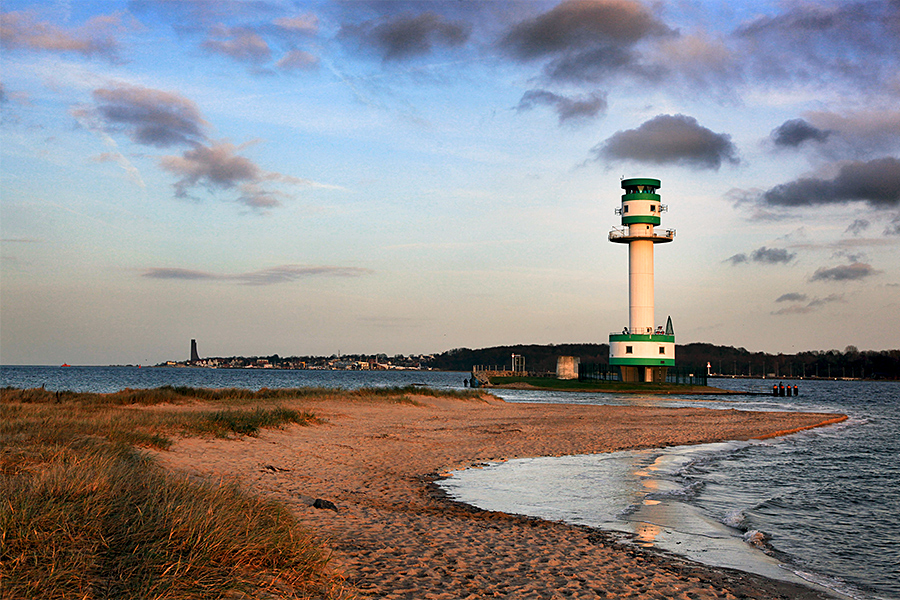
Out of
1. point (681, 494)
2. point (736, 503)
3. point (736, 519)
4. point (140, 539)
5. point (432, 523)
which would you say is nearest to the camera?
point (140, 539)

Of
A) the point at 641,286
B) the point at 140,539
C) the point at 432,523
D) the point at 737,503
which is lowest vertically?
the point at 737,503

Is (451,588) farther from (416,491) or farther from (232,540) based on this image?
(416,491)

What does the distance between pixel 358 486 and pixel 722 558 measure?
7301 millimetres

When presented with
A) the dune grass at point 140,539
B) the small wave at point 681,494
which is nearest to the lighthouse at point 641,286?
the small wave at point 681,494

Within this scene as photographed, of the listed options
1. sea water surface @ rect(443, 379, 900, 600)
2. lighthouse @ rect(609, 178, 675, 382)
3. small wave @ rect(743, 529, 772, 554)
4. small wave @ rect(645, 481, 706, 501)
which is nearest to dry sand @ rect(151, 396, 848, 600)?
sea water surface @ rect(443, 379, 900, 600)

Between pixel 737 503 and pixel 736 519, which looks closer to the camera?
pixel 736 519

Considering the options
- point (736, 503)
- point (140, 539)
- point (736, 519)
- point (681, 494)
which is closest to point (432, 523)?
point (140, 539)

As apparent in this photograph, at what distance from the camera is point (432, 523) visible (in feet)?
35.0

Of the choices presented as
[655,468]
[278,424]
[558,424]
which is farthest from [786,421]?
[278,424]

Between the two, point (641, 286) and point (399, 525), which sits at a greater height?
point (641, 286)

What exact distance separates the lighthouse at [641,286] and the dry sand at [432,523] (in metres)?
43.3

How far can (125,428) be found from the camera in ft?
51.8

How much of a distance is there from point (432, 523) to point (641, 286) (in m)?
64.2

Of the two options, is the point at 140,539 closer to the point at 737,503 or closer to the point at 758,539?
the point at 758,539
